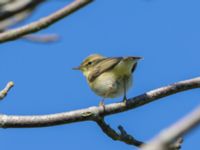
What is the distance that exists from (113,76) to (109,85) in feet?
0.47

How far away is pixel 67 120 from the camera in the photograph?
2494 millimetres

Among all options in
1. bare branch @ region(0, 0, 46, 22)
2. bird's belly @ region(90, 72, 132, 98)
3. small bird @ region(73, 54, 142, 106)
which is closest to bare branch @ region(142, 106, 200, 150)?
bare branch @ region(0, 0, 46, 22)

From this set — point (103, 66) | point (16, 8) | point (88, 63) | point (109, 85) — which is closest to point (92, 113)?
point (16, 8)

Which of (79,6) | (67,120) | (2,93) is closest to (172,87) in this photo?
(67,120)

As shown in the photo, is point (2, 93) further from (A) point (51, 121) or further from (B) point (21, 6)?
(B) point (21, 6)

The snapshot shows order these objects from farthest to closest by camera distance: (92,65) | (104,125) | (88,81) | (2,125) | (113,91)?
(92,65), (88,81), (113,91), (104,125), (2,125)

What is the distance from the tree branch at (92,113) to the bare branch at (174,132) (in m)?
1.92

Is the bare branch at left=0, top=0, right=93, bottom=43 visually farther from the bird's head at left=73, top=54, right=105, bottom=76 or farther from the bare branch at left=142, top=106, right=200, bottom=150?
the bird's head at left=73, top=54, right=105, bottom=76

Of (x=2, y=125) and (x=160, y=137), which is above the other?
(x=2, y=125)

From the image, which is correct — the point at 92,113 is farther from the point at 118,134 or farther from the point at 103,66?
the point at 103,66

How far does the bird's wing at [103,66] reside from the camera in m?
5.02

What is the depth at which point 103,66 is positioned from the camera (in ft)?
17.5

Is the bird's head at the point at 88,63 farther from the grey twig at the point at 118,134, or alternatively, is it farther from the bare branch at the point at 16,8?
the bare branch at the point at 16,8

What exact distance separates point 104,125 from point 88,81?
2798mm
